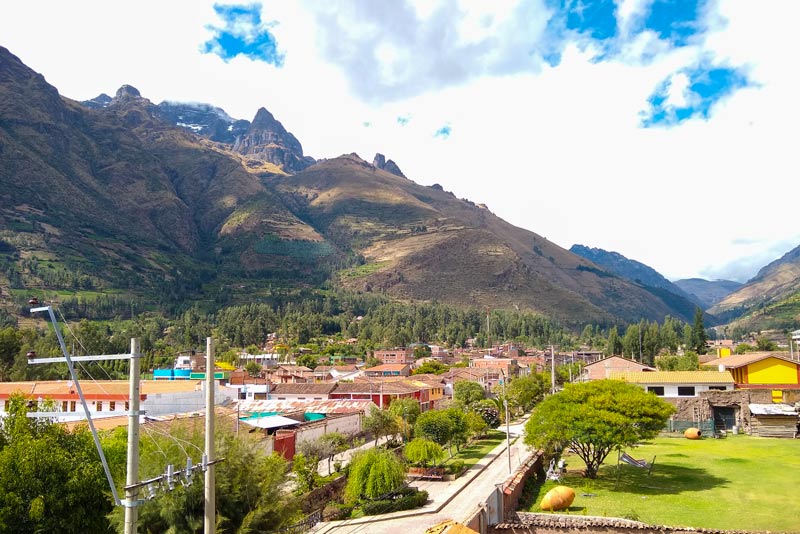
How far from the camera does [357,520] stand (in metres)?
32.7

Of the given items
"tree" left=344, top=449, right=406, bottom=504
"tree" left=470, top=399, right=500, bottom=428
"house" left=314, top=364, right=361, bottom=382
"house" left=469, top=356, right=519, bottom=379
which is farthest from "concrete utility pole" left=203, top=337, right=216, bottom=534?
"house" left=469, top=356, right=519, bottom=379

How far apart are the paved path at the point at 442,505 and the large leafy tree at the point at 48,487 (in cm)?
1248

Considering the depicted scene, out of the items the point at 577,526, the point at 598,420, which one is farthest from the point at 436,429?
the point at 577,526

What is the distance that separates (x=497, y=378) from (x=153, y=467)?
95.1 m

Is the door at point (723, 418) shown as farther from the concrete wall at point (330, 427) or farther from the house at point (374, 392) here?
the concrete wall at point (330, 427)

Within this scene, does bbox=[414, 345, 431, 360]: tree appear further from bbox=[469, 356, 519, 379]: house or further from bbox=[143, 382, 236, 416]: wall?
bbox=[143, 382, 236, 416]: wall

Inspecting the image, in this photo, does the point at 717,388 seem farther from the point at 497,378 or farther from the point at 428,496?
the point at 497,378

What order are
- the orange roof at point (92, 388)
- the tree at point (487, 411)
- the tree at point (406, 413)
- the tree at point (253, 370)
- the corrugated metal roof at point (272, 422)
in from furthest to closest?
the tree at point (253, 370) → the tree at point (487, 411) → the orange roof at point (92, 388) → the tree at point (406, 413) → the corrugated metal roof at point (272, 422)

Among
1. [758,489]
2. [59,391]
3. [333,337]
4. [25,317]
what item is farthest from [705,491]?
[25,317]

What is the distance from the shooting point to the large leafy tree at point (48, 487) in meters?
19.1

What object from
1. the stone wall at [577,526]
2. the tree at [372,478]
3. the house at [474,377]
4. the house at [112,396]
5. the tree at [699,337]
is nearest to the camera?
the stone wall at [577,526]

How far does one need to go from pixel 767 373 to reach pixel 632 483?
38.5 m

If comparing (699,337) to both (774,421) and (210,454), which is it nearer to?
(774,421)

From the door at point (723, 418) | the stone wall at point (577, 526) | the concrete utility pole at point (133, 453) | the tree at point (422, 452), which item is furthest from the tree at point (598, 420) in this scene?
the concrete utility pole at point (133, 453)
